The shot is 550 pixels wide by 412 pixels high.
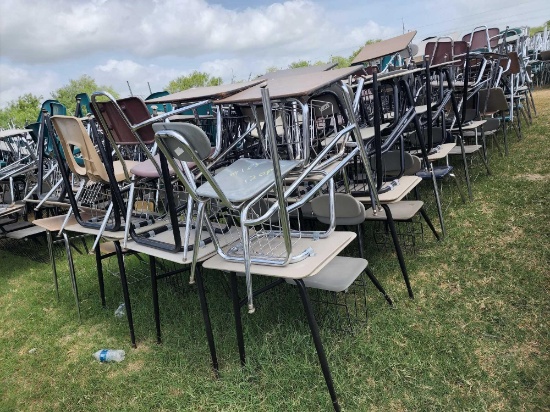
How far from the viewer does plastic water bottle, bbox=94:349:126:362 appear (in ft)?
7.45

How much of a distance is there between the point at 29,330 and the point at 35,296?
1.83 feet

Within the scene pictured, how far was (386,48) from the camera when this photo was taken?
364cm

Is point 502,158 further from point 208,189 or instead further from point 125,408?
point 125,408

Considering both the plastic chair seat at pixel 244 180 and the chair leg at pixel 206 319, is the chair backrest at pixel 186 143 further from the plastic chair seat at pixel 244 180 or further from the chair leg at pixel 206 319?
the chair leg at pixel 206 319

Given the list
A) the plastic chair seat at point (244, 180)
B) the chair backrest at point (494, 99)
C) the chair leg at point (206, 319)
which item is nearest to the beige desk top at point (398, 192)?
the plastic chair seat at point (244, 180)

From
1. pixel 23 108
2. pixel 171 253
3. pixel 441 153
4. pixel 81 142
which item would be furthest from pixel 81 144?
pixel 23 108

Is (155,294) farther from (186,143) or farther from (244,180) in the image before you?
(186,143)

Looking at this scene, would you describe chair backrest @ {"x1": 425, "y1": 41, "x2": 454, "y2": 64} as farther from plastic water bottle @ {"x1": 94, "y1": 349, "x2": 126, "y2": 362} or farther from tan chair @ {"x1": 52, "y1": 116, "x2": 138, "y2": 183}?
plastic water bottle @ {"x1": 94, "y1": 349, "x2": 126, "y2": 362}

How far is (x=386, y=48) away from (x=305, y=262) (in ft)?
9.16

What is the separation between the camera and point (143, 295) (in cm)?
291

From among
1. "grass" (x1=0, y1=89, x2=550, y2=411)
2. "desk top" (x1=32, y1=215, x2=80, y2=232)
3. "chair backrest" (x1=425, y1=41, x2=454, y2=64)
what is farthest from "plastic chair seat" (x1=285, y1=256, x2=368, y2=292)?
"chair backrest" (x1=425, y1=41, x2=454, y2=64)

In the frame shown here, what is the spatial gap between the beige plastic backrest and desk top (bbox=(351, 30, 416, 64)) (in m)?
2.44

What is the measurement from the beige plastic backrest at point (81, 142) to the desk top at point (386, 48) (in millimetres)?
2438

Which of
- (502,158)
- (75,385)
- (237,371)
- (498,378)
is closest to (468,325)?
(498,378)
